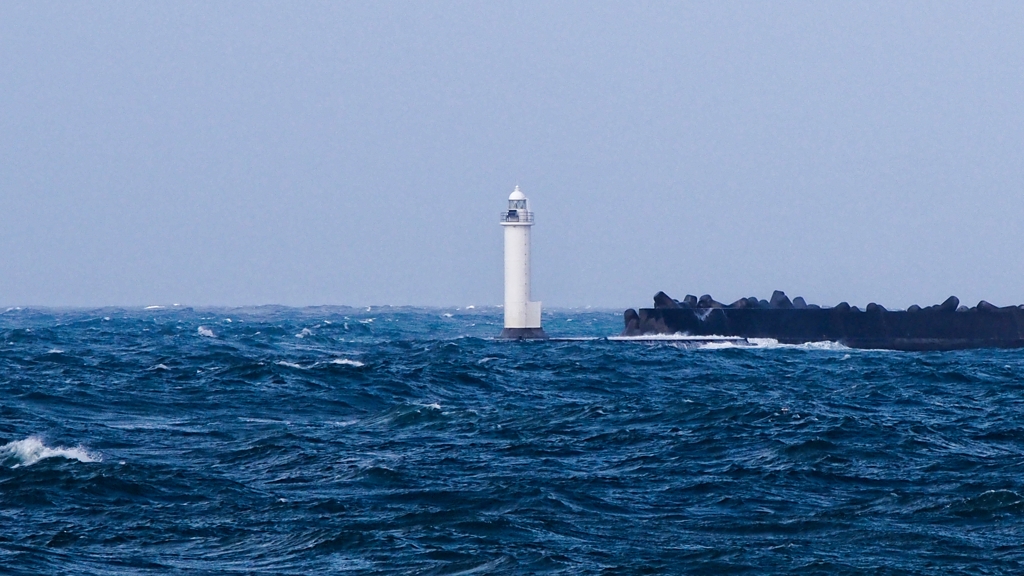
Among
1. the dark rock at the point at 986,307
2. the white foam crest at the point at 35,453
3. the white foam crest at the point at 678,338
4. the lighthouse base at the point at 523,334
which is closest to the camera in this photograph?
the white foam crest at the point at 35,453

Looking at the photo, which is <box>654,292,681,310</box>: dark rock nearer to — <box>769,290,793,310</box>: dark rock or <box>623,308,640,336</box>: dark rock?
<box>623,308,640,336</box>: dark rock

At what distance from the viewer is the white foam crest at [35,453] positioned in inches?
679

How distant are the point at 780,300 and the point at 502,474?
4448 cm

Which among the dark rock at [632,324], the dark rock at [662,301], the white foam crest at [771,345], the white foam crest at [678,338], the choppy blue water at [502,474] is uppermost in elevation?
the dark rock at [662,301]

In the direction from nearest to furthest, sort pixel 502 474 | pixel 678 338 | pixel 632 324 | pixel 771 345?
pixel 502 474, pixel 678 338, pixel 771 345, pixel 632 324

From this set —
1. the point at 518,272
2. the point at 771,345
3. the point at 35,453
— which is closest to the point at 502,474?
the point at 35,453

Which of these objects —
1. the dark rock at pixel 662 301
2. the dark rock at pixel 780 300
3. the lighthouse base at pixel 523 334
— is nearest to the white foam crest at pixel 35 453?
the lighthouse base at pixel 523 334

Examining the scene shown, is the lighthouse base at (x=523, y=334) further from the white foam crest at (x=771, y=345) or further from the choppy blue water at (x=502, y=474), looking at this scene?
the choppy blue water at (x=502, y=474)

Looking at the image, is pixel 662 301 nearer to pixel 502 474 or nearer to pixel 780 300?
pixel 780 300

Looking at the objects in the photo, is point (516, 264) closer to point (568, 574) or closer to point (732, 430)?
point (732, 430)

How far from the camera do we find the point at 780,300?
59.4m

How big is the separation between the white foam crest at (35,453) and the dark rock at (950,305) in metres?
43.8

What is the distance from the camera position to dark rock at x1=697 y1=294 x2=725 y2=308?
57188mm

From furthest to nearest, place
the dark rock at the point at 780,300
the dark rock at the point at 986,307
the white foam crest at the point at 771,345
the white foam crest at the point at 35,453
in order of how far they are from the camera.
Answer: the dark rock at the point at 780,300
the dark rock at the point at 986,307
the white foam crest at the point at 771,345
the white foam crest at the point at 35,453
